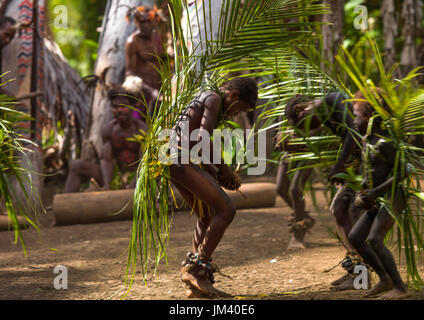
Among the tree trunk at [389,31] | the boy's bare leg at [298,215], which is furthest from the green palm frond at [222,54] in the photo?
the tree trunk at [389,31]

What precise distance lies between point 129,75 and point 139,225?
5.49 m

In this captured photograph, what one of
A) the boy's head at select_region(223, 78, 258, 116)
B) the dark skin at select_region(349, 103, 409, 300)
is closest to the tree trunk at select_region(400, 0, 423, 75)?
the boy's head at select_region(223, 78, 258, 116)

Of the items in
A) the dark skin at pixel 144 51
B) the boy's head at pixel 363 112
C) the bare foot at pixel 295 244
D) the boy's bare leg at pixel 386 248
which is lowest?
the bare foot at pixel 295 244

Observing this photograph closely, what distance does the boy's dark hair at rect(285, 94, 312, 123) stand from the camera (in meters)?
3.58

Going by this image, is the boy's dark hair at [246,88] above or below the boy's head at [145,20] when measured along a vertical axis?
below

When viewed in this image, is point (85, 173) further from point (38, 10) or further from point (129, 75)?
point (38, 10)

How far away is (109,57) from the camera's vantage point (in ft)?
30.7

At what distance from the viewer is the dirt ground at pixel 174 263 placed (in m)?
3.78

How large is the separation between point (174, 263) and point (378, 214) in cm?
205

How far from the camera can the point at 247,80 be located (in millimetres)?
3609

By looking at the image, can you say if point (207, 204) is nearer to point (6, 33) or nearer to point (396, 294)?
point (396, 294)

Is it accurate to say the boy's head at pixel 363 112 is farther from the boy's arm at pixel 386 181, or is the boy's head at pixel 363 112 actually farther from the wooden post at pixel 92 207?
the wooden post at pixel 92 207

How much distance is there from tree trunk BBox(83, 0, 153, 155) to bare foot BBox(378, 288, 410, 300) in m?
6.34

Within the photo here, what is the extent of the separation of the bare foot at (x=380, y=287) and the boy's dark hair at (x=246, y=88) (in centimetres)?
140
